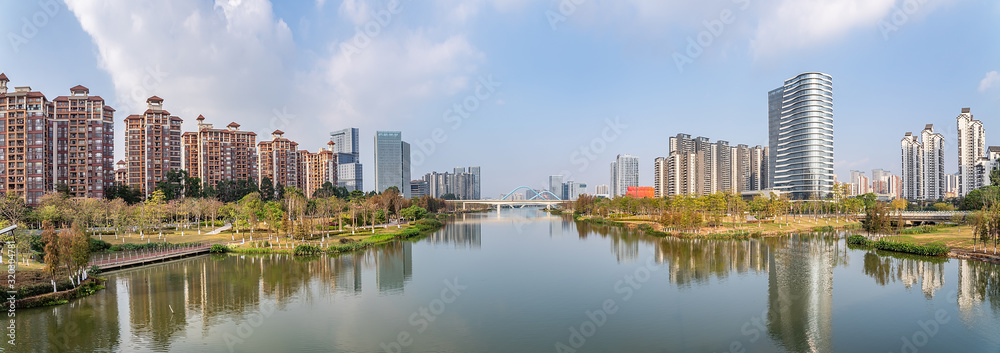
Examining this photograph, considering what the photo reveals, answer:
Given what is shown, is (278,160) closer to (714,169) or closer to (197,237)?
(197,237)

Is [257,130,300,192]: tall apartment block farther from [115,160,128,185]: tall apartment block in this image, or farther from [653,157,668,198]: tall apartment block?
[653,157,668,198]: tall apartment block

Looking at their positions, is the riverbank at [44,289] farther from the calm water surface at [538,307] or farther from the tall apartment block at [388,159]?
the tall apartment block at [388,159]

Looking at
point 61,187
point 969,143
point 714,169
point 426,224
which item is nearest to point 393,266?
point 426,224

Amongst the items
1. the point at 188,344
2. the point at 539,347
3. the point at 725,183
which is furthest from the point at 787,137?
the point at 188,344

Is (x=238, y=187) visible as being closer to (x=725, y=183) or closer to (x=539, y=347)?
(x=539, y=347)

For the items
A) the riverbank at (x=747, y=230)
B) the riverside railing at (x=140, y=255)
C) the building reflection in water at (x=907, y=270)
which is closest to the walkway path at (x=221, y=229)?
the riverside railing at (x=140, y=255)

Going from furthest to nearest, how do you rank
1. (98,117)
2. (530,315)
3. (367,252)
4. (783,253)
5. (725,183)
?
(725,183) < (98,117) < (367,252) < (783,253) < (530,315)
